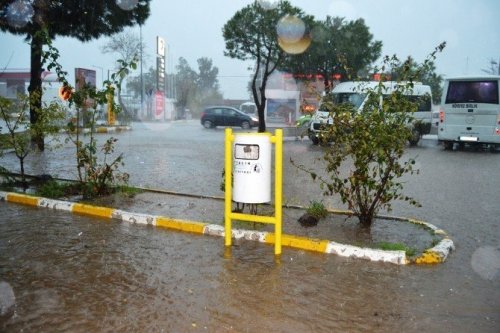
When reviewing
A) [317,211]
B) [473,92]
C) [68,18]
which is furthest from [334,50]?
[317,211]

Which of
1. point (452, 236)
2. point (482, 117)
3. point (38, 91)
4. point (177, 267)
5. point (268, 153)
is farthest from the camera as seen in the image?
point (482, 117)

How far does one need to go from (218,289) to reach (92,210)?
3.27 metres

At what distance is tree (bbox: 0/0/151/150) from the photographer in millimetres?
13297

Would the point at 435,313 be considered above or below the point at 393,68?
below

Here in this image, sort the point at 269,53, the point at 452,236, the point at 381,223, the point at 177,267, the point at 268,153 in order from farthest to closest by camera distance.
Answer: the point at 269,53 → the point at 381,223 → the point at 452,236 → the point at 268,153 → the point at 177,267

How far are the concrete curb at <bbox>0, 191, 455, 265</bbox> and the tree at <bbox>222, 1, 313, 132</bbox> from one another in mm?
16856

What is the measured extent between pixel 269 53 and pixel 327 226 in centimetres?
1950

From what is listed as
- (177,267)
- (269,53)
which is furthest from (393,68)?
(269,53)

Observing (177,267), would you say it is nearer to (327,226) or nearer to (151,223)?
(151,223)

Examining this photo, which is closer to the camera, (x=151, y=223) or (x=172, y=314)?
(x=172, y=314)

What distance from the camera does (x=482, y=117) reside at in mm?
16766

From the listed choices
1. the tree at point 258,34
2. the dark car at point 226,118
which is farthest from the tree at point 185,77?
the tree at point 258,34

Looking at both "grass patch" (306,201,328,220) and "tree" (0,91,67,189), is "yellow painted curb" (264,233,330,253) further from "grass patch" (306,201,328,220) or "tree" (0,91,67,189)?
"tree" (0,91,67,189)

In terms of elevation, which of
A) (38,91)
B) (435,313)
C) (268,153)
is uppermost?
(38,91)
